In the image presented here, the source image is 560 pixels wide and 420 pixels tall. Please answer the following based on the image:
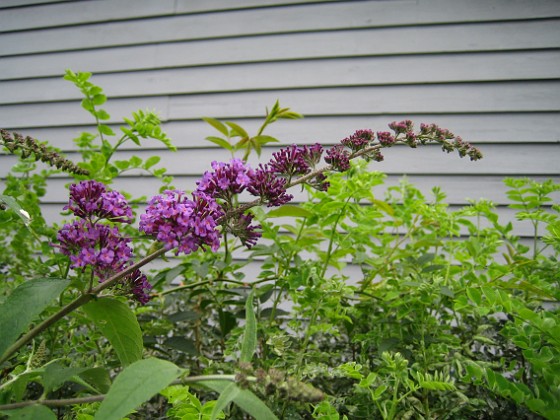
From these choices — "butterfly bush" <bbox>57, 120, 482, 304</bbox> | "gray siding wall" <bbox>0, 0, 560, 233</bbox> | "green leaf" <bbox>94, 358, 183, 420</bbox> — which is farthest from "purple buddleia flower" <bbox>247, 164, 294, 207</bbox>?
"gray siding wall" <bbox>0, 0, 560, 233</bbox>

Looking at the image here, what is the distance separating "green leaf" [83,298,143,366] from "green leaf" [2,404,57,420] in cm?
13

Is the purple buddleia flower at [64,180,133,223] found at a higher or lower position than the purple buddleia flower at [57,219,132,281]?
higher

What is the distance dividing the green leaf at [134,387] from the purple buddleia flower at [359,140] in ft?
1.70

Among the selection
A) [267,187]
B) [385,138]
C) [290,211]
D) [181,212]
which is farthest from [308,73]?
[181,212]

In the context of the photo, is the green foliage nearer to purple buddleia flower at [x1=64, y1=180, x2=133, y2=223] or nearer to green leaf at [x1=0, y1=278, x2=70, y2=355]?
green leaf at [x1=0, y1=278, x2=70, y2=355]

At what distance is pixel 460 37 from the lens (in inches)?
94.0

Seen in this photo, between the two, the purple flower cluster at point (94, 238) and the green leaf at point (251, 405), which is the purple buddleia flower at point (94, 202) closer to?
the purple flower cluster at point (94, 238)

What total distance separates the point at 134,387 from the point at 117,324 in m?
0.22

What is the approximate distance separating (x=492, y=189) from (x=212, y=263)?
1.71m

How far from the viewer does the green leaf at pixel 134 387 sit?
1.58ft

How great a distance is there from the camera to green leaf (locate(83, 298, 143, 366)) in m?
0.69

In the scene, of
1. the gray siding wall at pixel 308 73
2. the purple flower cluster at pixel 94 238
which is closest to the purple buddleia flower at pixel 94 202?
the purple flower cluster at pixel 94 238

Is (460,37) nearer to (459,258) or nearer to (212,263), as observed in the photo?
(459,258)

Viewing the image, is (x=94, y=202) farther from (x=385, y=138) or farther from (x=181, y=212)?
(x=385, y=138)
